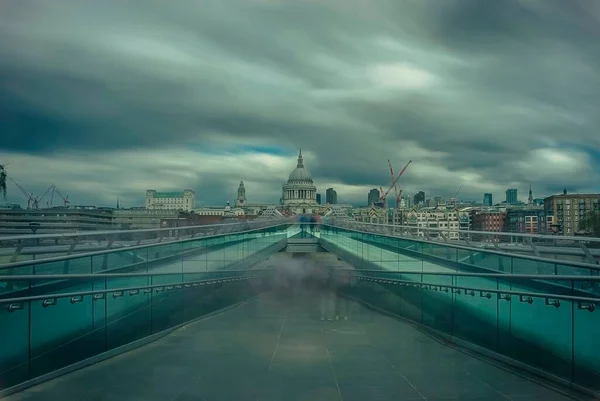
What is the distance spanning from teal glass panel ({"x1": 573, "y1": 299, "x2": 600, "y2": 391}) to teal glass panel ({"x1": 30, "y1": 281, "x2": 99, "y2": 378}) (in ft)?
19.1

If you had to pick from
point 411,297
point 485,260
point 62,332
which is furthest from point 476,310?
point 62,332

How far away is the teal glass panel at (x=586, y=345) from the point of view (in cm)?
617

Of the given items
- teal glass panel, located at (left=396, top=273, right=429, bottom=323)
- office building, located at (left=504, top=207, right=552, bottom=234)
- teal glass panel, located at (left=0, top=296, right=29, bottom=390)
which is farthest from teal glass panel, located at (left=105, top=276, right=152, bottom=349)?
office building, located at (left=504, top=207, right=552, bottom=234)

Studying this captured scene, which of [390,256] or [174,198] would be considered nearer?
[390,256]

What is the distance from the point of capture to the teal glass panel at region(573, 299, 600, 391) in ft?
20.2

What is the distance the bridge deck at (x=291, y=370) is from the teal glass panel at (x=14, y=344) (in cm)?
22

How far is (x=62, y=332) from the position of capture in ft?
23.6

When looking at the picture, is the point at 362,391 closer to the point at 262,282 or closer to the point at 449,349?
the point at 449,349

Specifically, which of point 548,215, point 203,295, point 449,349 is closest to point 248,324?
point 203,295

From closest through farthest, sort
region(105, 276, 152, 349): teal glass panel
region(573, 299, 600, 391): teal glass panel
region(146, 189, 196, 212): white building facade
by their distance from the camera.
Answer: region(573, 299, 600, 391): teal glass panel, region(105, 276, 152, 349): teal glass panel, region(146, 189, 196, 212): white building facade

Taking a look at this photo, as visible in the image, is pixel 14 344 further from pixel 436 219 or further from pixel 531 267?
pixel 436 219

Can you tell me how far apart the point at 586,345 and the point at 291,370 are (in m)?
3.34

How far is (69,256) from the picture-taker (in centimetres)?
755

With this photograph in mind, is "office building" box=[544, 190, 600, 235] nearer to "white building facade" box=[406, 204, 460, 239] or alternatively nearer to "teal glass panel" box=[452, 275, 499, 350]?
"white building facade" box=[406, 204, 460, 239]
